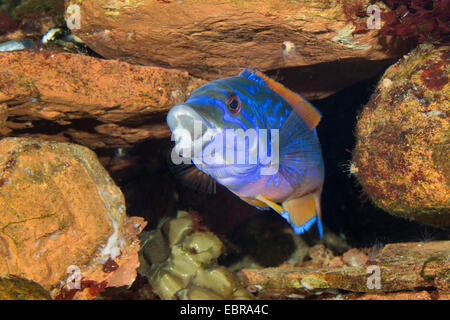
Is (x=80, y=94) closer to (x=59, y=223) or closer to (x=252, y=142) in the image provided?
(x=59, y=223)

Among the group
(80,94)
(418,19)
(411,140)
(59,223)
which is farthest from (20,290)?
(418,19)

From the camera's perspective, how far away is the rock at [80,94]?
2775 millimetres

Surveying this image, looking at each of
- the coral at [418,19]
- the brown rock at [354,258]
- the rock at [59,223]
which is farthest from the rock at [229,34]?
the brown rock at [354,258]

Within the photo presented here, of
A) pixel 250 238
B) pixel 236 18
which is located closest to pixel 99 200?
pixel 236 18

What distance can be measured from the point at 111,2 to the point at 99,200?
189cm

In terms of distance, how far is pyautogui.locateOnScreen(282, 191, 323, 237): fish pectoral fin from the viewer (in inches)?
134

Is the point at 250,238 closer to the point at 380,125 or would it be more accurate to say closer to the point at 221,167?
the point at 380,125

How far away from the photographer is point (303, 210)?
11.7 ft

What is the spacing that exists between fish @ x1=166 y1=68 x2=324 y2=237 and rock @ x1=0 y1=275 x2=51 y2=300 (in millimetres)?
1496

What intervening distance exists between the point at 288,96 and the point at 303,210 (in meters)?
1.46

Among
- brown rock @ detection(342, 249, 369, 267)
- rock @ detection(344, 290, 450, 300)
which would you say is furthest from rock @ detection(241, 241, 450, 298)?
brown rock @ detection(342, 249, 369, 267)

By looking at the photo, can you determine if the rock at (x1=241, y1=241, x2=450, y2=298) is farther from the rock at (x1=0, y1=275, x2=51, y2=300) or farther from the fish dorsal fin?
the rock at (x1=0, y1=275, x2=51, y2=300)

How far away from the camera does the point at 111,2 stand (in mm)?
2742

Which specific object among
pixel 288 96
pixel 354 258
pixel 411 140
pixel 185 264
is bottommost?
pixel 354 258
